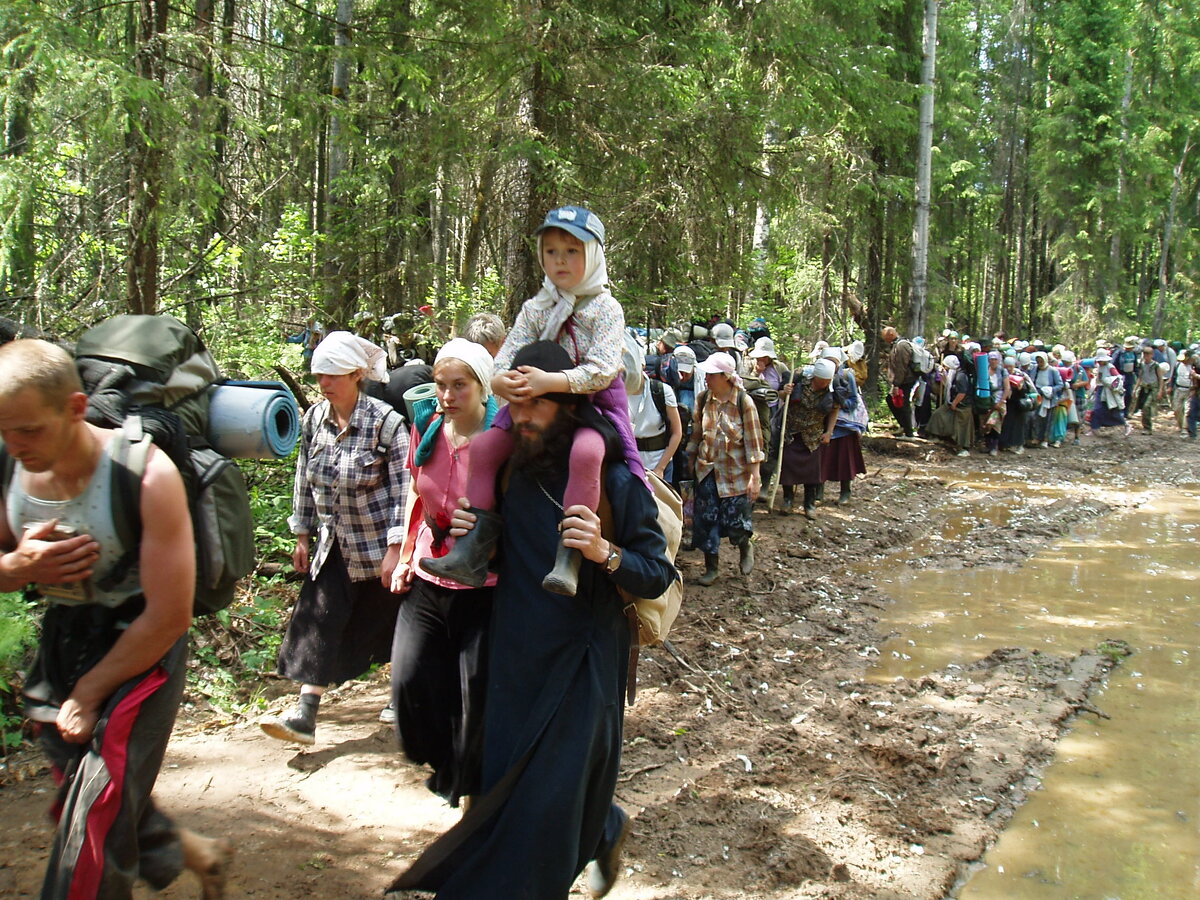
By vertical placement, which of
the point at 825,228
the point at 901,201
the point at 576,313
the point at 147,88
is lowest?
the point at 576,313

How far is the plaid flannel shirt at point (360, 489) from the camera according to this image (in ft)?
15.7

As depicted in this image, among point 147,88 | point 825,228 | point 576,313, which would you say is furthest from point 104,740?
point 825,228

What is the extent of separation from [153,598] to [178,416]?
549 millimetres

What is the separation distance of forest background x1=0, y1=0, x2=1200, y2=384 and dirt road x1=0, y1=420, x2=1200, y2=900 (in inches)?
142

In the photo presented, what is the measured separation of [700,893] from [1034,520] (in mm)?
10162

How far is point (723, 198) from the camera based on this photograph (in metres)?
11.4

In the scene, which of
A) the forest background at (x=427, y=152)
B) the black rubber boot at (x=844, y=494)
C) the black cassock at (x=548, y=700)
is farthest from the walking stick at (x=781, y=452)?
the black cassock at (x=548, y=700)

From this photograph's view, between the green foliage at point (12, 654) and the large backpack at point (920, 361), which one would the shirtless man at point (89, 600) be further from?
the large backpack at point (920, 361)

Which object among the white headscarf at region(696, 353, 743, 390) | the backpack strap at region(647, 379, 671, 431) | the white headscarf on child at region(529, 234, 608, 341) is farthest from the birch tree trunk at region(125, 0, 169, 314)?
the white headscarf at region(696, 353, 743, 390)

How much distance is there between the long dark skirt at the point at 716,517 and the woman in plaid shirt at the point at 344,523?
4.36 meters

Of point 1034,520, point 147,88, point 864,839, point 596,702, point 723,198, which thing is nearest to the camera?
point 596,702

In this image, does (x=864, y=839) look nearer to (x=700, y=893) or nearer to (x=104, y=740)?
(x=700, y=893)

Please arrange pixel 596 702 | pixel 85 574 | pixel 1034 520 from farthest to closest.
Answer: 1. pixel 1034 520
2. pixel 596 702
3. pixel 85 574

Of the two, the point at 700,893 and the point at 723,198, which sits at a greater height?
the point at 723,198
